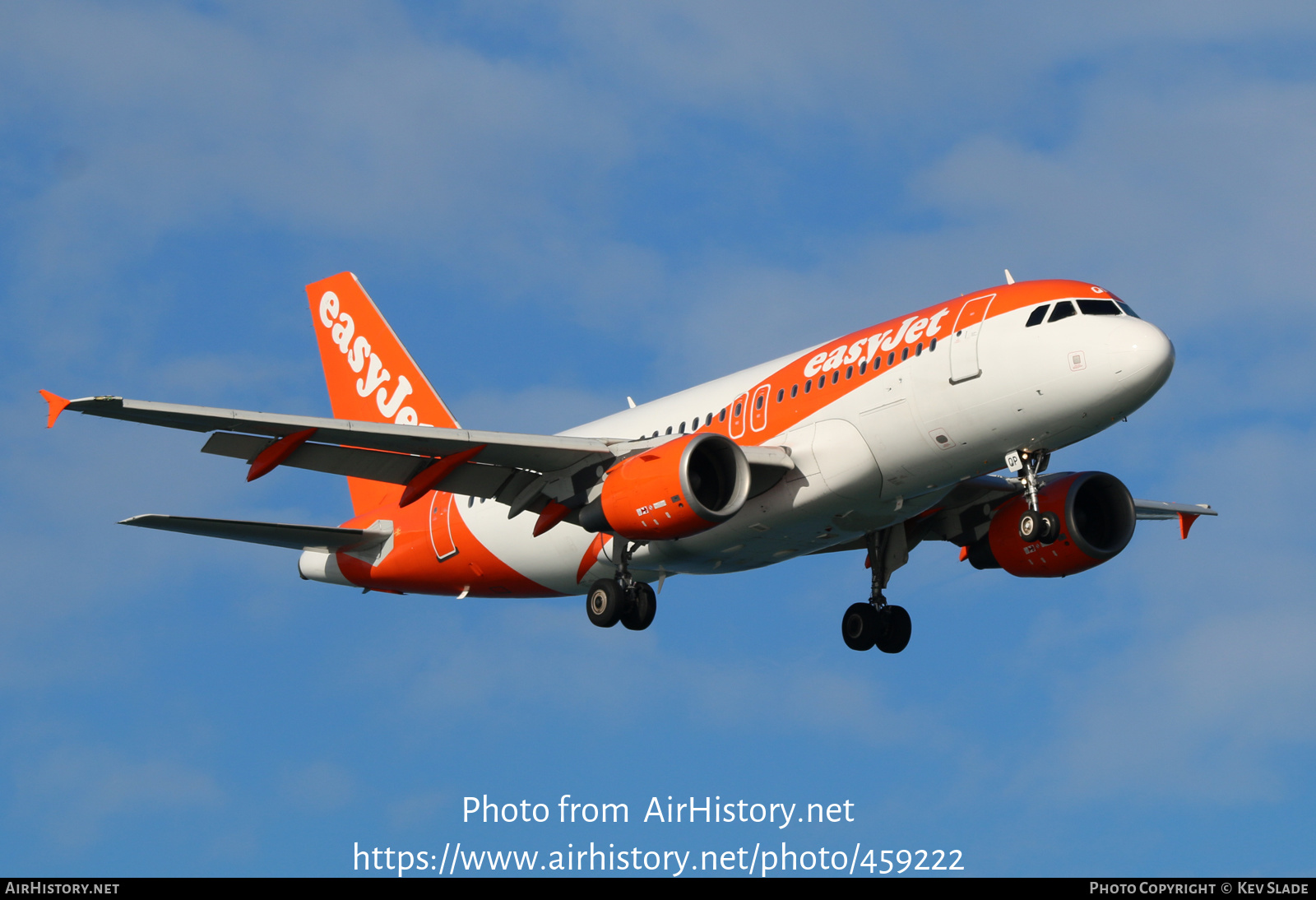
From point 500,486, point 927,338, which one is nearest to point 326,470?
point 500,486

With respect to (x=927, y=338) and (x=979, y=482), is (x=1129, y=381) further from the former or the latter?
(x=979, y=482)

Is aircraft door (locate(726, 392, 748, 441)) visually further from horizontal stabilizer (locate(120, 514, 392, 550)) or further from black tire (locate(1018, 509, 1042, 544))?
horizontal stabilizer (locate(120, 514, 392, 550))

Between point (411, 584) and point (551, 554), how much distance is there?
171 inches

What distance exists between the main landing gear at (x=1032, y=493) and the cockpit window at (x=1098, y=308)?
2605 millimetres

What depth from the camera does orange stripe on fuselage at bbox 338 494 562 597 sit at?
33969mm

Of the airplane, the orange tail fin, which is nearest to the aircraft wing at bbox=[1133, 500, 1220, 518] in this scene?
the airplane

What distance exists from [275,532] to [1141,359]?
1862cm

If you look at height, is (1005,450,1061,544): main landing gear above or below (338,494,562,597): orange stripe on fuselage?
below

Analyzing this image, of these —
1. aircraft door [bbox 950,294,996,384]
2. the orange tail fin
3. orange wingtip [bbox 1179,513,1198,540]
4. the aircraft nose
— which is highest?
the orange tail fin

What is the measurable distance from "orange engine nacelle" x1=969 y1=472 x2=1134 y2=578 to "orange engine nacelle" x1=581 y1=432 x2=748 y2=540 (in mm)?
6671

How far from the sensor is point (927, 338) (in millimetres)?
27531

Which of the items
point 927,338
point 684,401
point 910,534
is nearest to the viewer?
point 927,338

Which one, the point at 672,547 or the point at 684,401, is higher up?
the point at 684,401

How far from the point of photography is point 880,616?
1325 inches
